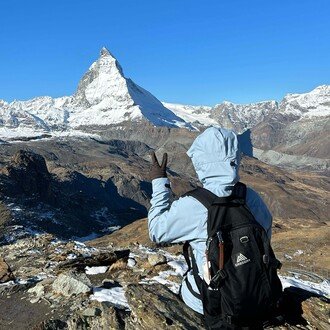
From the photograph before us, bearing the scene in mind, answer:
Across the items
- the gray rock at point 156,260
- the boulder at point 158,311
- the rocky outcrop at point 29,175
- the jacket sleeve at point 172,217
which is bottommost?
the rocky outcrop at point 29,175

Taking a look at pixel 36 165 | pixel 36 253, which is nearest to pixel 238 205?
pixel 36 253

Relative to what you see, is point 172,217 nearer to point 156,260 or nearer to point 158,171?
point 158,171

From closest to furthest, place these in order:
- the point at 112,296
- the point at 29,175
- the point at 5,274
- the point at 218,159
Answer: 1. the point at 218,159
2. the point at 112,296
3. the point at 5,274
4. the point at 29,175

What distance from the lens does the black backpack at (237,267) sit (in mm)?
5359

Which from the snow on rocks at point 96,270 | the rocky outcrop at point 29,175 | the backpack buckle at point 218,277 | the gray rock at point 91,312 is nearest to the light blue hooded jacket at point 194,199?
the backpack buckle at point 218,277

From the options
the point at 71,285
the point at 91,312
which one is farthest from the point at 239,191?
the point at 71,285

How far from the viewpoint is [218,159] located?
579 cm

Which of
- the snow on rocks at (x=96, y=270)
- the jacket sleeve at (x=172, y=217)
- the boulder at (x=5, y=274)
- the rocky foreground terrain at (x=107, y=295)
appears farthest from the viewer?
the snow on rocks at (x=96, y=270)

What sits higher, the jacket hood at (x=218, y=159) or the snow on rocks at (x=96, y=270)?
the jacket hood at (x=218, y=159)

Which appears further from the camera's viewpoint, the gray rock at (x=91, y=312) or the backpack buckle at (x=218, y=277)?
the gray rock at (x=91, y=312)

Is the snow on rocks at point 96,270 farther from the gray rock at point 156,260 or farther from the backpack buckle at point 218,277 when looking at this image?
the backpack buckle at point 218,277

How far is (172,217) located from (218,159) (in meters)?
0.96

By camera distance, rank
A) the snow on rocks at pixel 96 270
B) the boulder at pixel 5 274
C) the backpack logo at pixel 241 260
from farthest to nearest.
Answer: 1. the snow on rocks at pixel 96 270
2. the boulder at pixel 5 274
3. the backpack logo at pixel 241 260

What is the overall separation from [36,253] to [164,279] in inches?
432
